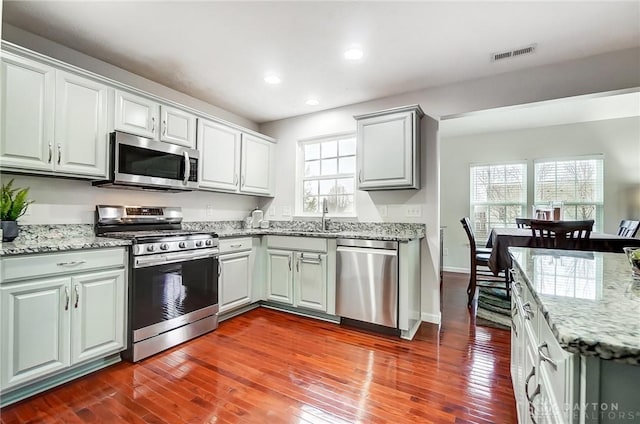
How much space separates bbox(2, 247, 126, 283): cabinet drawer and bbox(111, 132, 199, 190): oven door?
25.7 inches

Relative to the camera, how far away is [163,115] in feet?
9.13

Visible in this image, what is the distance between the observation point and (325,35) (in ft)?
7.34

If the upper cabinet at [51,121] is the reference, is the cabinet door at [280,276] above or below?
below

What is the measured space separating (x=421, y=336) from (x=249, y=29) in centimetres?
294

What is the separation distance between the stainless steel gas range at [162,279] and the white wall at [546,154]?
467cm

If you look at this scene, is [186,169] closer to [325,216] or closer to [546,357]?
[325,216]

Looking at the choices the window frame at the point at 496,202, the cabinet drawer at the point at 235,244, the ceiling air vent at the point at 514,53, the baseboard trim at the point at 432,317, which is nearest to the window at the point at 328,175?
the cabinet drawer at the point at 235,244

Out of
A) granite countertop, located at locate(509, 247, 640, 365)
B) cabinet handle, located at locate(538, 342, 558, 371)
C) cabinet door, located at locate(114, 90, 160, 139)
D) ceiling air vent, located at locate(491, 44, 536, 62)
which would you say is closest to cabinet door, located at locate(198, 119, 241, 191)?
cabinet door, located at locate(114, 90, 160, 139)

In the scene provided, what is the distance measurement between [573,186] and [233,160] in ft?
17.9

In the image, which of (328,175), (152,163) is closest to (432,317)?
(328,175)

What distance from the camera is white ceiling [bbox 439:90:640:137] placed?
3.97m

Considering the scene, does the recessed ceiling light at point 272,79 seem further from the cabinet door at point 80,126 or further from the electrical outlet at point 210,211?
the electrical outlet at point 210,211

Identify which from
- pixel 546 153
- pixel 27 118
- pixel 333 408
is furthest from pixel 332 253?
pixel 546 153

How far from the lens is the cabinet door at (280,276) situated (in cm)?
331
